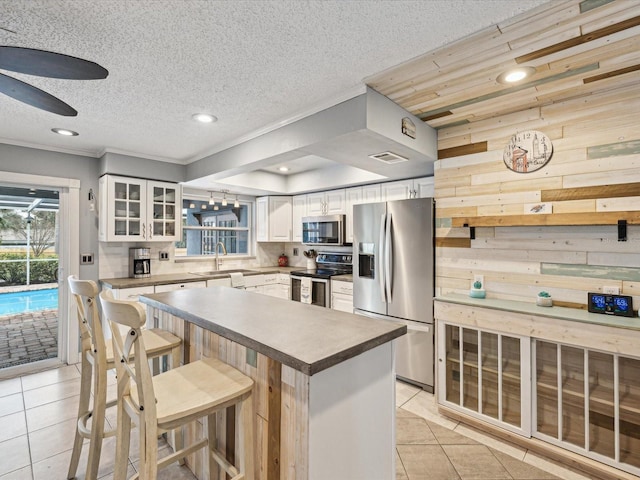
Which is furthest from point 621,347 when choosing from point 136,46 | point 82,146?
point 82,146

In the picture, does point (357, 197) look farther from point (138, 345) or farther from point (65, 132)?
point (138, 345)

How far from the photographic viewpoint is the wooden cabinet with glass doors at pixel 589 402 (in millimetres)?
1885

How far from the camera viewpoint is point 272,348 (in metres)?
1.26

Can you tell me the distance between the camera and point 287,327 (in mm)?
1561

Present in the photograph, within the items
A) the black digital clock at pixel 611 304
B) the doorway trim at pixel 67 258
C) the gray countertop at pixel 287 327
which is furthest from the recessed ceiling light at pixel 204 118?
the black digital clock at pixel 611 304

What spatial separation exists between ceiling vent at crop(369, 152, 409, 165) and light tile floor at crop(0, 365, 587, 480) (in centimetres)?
224

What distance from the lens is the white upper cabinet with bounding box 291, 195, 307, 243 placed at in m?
5.20

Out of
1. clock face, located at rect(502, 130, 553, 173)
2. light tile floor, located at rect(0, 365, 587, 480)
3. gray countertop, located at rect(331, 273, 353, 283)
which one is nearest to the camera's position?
light tile floor, located at rect(0, 365, 587, 480)

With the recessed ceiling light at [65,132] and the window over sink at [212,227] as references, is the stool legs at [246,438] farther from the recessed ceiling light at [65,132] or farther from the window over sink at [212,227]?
the window over sink at [212,227]

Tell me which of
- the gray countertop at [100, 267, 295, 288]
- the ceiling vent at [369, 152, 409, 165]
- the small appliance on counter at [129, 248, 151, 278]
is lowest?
the gray countertop at [100, 267, 295, 288]

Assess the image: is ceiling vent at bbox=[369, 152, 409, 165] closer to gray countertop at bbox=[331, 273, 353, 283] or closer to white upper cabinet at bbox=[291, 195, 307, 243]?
gray countertop at bbox=[331, 273, 353, 283]

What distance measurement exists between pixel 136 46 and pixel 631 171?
10.3 feet

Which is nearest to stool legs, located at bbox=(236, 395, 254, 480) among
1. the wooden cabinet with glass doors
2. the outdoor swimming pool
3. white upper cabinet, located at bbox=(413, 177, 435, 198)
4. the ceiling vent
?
the wooden cabinet with glass doors

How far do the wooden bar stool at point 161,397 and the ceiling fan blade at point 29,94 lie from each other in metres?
1.12
